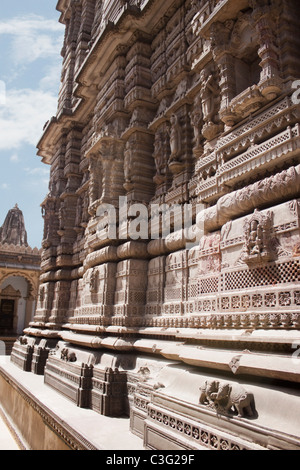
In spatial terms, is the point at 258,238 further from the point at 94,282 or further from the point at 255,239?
the point at 94,282

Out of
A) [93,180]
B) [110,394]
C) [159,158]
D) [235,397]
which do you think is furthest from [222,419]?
[93,180]

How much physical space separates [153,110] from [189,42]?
1723mm

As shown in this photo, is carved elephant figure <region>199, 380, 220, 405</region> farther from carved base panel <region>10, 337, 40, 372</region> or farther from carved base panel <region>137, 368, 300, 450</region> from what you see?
carved base panel <region>10, 337, 40, 372</region>

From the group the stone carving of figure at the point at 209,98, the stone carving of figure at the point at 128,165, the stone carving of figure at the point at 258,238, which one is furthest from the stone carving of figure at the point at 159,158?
the stone carving of figure at the point at 258,238

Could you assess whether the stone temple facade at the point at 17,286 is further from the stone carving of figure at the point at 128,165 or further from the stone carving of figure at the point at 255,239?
the stone carving of figure at the point at 255,239

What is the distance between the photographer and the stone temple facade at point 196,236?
345 cm

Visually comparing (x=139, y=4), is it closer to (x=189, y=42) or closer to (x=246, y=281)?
(x=189, y=42)

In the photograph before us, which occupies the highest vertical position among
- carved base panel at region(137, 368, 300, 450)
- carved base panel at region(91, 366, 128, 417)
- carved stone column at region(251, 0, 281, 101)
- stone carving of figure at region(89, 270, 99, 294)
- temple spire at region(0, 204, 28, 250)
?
temple spire at region(0, 204, 28, 250)

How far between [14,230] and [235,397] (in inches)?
1471

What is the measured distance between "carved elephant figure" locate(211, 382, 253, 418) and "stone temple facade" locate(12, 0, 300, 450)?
12 millimetres

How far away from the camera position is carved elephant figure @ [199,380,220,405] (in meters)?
3.41

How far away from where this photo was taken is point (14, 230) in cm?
3750

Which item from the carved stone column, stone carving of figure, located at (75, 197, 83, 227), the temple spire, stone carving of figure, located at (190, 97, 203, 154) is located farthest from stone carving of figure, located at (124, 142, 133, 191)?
the temple spire

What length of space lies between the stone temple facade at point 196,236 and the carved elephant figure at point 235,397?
0.04 feet
